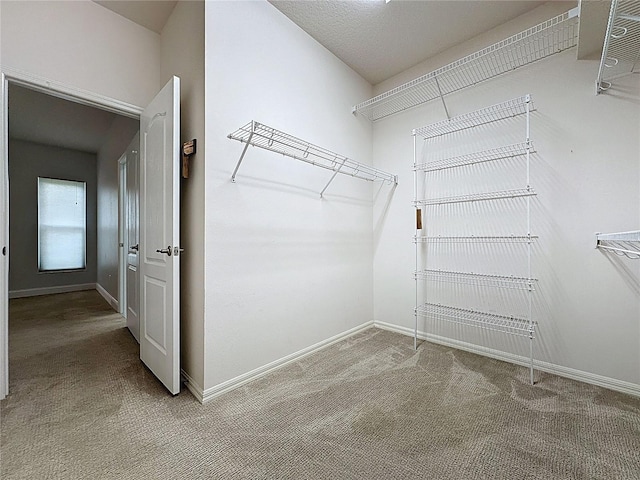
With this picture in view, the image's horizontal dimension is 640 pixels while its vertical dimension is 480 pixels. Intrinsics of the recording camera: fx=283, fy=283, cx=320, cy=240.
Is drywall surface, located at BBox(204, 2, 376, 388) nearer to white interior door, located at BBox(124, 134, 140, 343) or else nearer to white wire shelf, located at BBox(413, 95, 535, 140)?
white wire shelf, located at BBox(413, 95, 535, 140)

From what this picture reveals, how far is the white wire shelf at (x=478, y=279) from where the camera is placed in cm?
226

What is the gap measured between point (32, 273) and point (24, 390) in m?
4.53

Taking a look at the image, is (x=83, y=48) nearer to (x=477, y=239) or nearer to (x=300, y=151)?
(x=300, y=151)

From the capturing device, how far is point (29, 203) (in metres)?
5.01

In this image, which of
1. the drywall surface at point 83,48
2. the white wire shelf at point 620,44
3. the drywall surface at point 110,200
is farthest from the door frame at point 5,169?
the white wire shelf at point 620,44

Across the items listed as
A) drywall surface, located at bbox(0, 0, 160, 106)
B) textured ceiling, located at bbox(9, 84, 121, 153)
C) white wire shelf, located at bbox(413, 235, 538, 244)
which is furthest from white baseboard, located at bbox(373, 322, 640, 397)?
textured ceiling, located at bbox(9, 84, 121, 153)

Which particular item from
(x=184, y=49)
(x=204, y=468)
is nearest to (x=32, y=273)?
(x=184, y=49)

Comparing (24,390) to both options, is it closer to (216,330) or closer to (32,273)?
(216,330)

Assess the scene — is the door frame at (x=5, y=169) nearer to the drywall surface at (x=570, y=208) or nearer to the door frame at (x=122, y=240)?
the door frame at (x=122, y=240)

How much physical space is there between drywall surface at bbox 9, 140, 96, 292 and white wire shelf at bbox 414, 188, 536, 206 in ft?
21.2

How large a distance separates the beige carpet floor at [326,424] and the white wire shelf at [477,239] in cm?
101

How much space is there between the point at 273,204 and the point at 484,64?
7.20 ft

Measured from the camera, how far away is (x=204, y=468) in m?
1.26

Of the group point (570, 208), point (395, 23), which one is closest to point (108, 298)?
point (395, 23)
